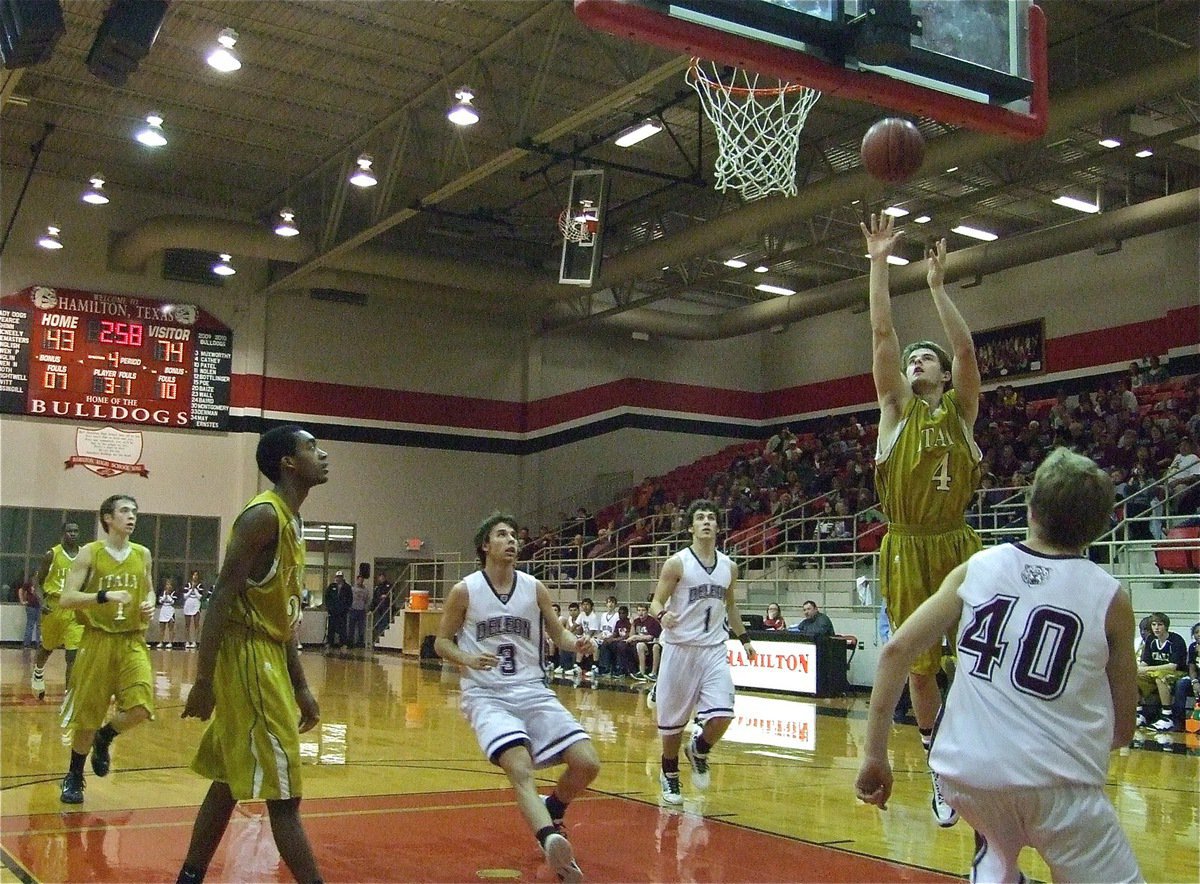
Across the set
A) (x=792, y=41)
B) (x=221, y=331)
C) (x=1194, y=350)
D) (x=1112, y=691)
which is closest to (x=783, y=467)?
(x=1194, y=350)

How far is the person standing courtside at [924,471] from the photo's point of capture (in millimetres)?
5066

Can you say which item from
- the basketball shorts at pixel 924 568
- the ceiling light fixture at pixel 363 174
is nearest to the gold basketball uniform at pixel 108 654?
the basketball shorts at pixel 924 568

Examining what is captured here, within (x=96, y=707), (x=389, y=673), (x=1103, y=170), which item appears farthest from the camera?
(x=1103, y=170)

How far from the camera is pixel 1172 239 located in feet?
72.3

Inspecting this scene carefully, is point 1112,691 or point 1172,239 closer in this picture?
point 1112,691

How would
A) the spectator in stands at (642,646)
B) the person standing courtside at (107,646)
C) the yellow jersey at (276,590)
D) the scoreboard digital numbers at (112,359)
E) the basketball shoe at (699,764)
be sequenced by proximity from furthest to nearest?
the scoreboard digital numbers at (112,359)
the spectator in stands at (642,646)
the basketball shoe at (699,764)
the person standing courtside at (107,646)
the yellow jersey at (276,590)

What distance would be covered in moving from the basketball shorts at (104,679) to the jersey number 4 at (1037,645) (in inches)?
220

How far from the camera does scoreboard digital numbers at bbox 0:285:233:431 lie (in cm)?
2392

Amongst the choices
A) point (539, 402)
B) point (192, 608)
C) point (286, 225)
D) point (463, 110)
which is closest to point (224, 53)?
point (463, 110)

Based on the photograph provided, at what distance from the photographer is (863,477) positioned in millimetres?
22062

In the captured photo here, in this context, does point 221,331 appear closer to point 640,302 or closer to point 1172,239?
point 640,302

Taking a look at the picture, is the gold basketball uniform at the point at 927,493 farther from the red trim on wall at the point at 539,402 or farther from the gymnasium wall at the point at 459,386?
the red trim on wall at the point at 539,402

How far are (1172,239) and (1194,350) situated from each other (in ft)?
7.59

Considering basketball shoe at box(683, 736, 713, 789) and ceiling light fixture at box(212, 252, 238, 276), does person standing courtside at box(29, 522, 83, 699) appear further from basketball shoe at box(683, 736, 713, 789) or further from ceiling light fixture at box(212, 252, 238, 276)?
ceiling light fixture at box(212, 252, 238, 276)
